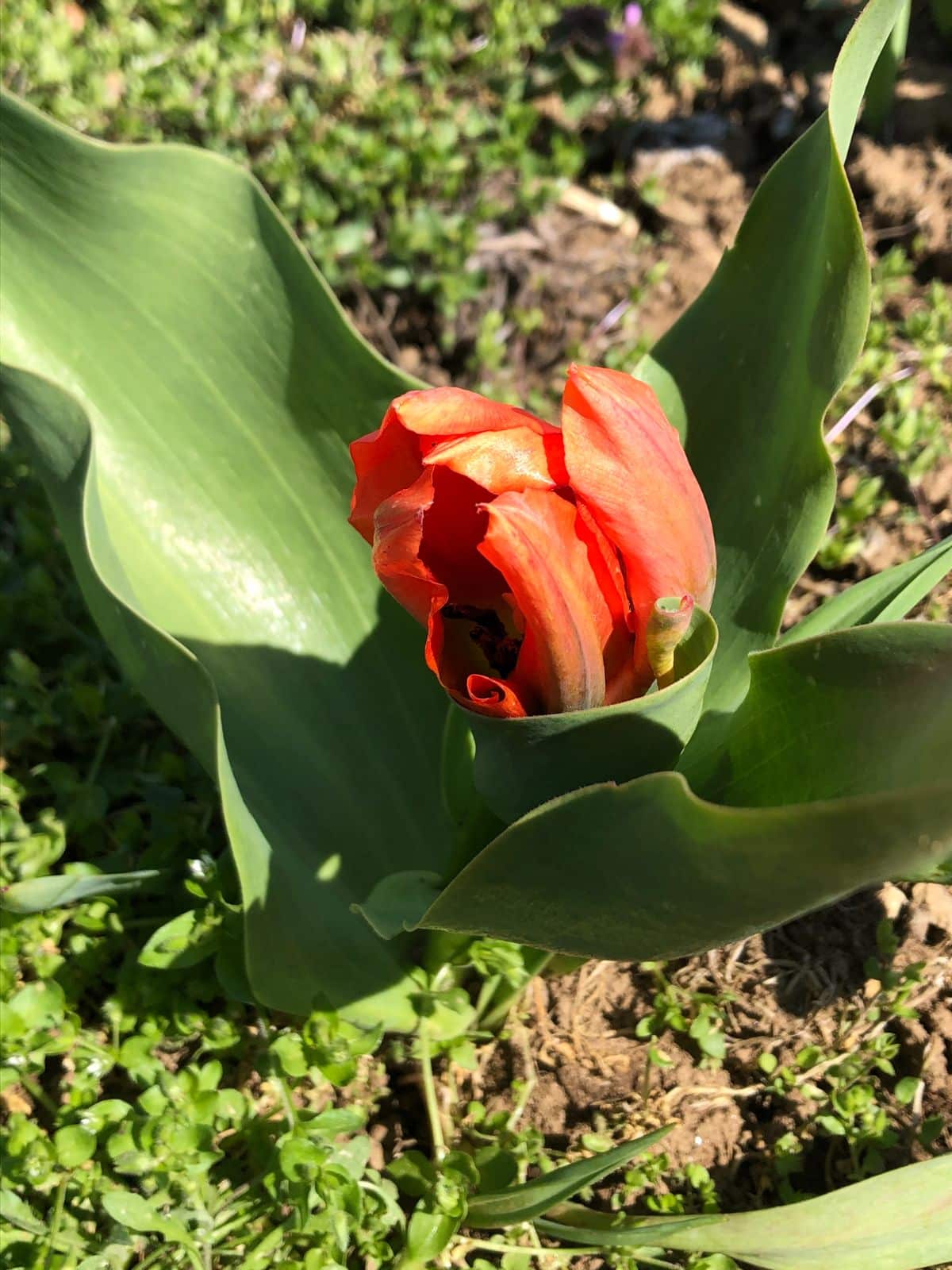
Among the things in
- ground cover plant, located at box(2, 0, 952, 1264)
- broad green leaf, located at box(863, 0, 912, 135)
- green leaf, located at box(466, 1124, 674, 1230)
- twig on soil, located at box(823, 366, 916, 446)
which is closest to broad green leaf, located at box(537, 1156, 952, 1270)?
green leaf, located at box(466, 1124, 674, 1230)

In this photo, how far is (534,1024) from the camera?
1359 mm

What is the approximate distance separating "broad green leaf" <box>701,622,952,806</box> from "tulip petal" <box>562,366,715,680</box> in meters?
0.10

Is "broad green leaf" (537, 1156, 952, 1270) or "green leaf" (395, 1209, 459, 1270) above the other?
"broad green leaf" (537, 1156, 952, 1270)

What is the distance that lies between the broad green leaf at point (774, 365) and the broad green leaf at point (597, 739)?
6.2 inches

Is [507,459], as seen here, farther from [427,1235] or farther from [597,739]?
[427,1235]

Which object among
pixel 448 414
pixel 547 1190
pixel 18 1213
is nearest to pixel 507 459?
pixel 448 414

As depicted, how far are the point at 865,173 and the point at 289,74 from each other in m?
1.30

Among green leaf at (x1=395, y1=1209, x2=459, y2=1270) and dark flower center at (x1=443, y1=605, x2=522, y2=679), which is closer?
dark flower center at (x1=443, y1=605, x2=522, y2=679)

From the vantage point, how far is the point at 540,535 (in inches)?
25.8

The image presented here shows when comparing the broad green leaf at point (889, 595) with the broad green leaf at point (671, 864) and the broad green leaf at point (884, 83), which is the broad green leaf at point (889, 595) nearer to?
the broad green leaf at point (671, 864)

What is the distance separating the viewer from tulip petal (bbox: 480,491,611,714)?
0.65 meters

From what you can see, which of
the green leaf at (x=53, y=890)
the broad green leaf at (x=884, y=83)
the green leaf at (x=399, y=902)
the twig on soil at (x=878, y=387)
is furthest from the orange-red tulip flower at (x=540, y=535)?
the broad green leaf at (x=884, y=83)

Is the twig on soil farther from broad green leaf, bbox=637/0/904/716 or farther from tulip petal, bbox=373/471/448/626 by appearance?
tulip petal, bbox=373/471/448/626

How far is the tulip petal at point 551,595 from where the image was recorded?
2.12 feet
